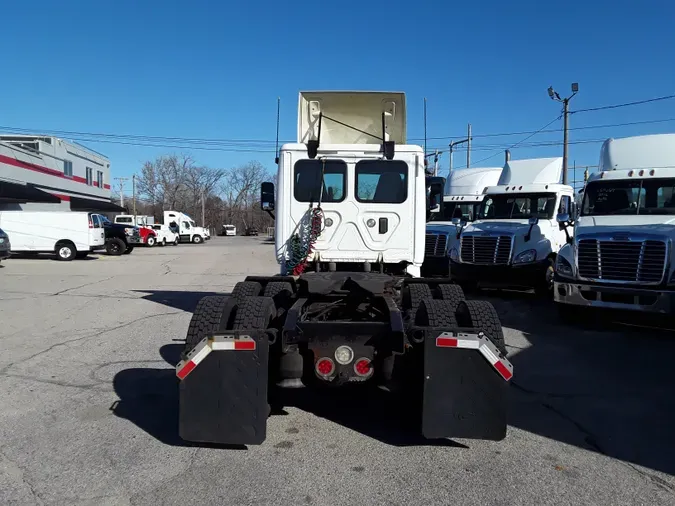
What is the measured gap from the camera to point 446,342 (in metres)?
3.96

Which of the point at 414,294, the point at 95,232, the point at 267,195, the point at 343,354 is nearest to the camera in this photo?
the point at 343,354

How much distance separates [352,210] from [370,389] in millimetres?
2449

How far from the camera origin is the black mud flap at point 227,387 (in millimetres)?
3980

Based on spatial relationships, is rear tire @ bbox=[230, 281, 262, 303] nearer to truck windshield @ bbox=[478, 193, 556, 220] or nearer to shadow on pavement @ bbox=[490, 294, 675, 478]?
shadow on pavement @ bbox=[490, 294, 675, 478]

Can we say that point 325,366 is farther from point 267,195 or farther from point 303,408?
point 267,195

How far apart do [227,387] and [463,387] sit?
66.5 inches

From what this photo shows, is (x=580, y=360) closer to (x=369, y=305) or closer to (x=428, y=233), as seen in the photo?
(x=369, y=305)

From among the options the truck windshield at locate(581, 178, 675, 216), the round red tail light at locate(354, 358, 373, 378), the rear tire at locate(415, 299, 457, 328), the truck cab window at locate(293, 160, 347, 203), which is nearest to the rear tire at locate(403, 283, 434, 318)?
the rear tire at locate(415, 299, 457, 328)

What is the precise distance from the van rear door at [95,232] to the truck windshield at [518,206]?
1751 cm

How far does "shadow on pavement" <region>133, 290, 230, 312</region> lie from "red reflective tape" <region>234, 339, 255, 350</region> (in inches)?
284

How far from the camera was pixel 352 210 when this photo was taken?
7.15 meters

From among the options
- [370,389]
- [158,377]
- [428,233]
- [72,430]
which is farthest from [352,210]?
[428,233]

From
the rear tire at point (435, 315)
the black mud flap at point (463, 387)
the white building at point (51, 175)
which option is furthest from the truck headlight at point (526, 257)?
the white building at point (51, 175)

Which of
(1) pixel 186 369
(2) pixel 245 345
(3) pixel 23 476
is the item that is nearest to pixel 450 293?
(2) pixel 245 345
